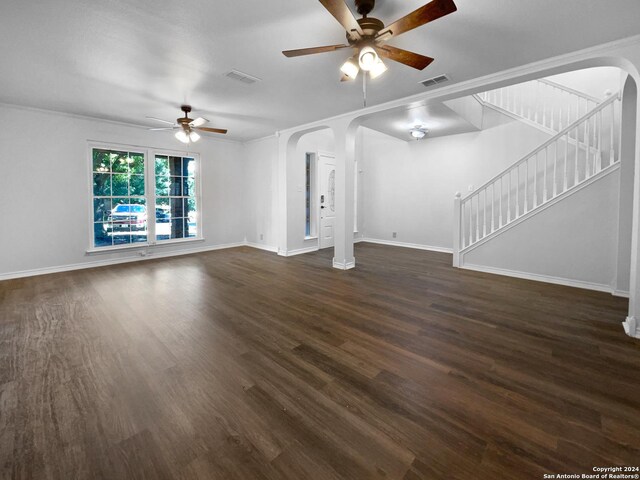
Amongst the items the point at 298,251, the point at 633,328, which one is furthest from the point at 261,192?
the point at 633,328

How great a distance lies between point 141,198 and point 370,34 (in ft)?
17.9

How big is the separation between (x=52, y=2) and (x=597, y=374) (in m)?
4.93

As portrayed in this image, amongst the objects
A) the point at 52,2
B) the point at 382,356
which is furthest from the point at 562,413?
the point at 52,2

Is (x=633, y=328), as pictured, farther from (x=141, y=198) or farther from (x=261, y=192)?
(x=141, y=198)

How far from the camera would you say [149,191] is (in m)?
5.93

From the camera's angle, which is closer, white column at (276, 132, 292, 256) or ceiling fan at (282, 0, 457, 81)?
ceiling fan at (282, 0, 457, 81)

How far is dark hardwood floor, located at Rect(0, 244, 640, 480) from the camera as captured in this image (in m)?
1.41

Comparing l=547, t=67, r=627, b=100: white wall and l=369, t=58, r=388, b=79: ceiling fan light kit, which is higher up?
l=547, t=67, r=627, b=100: white wall

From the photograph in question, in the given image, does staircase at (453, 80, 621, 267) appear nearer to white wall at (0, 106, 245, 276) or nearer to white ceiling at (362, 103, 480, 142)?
white ceiling at (362, 103, 480, 142)

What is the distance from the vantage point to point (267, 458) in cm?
141

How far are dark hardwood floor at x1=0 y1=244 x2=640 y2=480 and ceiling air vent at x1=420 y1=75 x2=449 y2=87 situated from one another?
2.73 metres

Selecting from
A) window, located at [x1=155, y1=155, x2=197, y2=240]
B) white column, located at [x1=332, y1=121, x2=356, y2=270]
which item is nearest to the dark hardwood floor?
white column, located at [x1=332, y1=121, x2=356, y2=270]

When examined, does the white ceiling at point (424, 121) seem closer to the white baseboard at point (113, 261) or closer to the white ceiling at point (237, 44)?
the white ceiling at point (237, 44)

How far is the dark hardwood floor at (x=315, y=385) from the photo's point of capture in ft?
4.62
